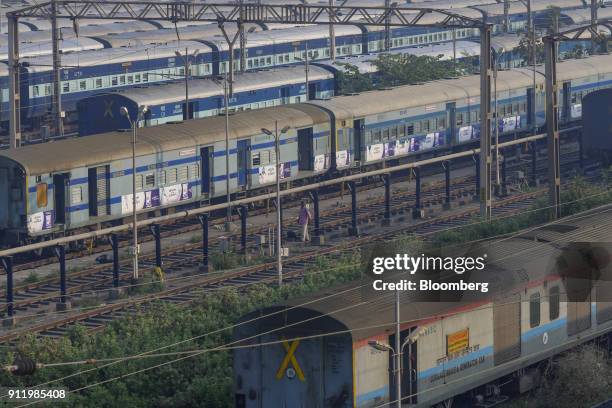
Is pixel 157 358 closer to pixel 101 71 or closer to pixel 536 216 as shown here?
pixel 536 216

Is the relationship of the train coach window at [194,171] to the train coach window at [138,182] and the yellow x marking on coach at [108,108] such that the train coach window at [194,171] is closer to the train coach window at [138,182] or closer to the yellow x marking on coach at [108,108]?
the train coach window at [138,182]

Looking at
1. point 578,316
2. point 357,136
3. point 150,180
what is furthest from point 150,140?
point 578,316

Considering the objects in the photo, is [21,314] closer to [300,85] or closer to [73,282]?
[73,282]

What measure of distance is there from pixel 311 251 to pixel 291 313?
66.8 feet

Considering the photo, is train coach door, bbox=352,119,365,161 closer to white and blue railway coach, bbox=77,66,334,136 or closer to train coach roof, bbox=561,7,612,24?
white and blue railway coach, bbox=77,66,334,136

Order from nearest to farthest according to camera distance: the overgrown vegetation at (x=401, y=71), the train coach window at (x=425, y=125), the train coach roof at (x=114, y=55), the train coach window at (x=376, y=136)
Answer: the train coach window at (x=376, y=136) < the train coach window at (x=425, y=125) < the train coach roof at (x=114, y=55) < the overgrown vegetation at (x=401, y=71)

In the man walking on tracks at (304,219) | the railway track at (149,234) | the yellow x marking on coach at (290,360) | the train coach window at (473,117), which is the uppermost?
the yellow x marking on coach at (290,360)

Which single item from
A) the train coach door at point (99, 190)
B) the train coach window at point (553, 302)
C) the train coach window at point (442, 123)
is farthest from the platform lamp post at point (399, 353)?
the train coach window at point (442, 123)

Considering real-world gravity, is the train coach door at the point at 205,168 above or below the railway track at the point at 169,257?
above

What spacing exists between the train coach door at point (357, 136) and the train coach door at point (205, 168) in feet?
25.9

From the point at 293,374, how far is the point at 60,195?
64.2ft

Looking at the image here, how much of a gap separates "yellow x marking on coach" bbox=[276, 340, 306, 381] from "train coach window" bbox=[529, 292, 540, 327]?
6.11m

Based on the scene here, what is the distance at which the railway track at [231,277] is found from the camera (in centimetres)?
3469

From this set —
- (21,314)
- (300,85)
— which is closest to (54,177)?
(21,314)
